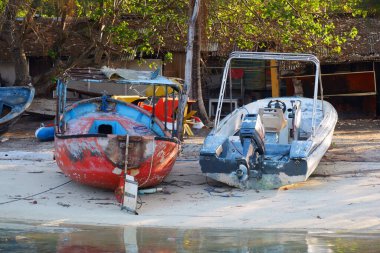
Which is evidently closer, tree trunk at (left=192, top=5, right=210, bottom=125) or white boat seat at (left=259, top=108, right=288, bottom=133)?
white boat seat at (left=259, top=108, right=288, bottom=133)

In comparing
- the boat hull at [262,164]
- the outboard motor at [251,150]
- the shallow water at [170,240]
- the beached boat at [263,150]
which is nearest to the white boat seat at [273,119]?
the beached boat at [263,150]

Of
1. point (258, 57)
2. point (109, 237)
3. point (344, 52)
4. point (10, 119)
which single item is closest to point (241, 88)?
point (344, 52)

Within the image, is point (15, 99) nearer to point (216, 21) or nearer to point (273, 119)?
Result: point (216, 21)

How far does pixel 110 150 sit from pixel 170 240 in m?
2.30

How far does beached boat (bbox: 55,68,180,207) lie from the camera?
1010 centimetres

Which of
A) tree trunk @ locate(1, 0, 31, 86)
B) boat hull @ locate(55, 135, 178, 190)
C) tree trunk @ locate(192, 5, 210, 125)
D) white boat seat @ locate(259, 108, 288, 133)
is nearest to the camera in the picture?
boat hull @ locate(55, 135, 178, 190)

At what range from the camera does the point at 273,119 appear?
41.0 feet

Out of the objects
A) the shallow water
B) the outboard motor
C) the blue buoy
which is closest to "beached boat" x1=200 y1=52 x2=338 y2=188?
the outboard motor

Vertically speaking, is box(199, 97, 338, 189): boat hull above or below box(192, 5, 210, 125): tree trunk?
below

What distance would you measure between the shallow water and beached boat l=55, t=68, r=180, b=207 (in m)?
1.41

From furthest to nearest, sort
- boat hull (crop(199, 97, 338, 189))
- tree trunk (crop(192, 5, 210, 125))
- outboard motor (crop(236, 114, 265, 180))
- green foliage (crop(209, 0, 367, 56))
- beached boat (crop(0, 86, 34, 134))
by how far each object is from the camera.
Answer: tree trunk (crop(192, 5, 210, 125))
green foliage (crop(209, 0, 367, 56))
beached boat (crop(0, 86, 34, 134))
outboard motor (crop(236, 114, 265, 180))
boat hull (crop(199, 97, 338, 189))

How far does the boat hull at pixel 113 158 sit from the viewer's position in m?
10.1

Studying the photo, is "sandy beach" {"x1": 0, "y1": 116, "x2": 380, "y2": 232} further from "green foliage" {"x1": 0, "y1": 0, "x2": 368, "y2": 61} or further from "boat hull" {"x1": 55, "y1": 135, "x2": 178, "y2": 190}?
"green foliage" {"x1": 0, "y1": 0, "x2": 368, "y2": 61}

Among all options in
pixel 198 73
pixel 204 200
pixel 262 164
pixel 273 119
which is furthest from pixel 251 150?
pixel 198 73
